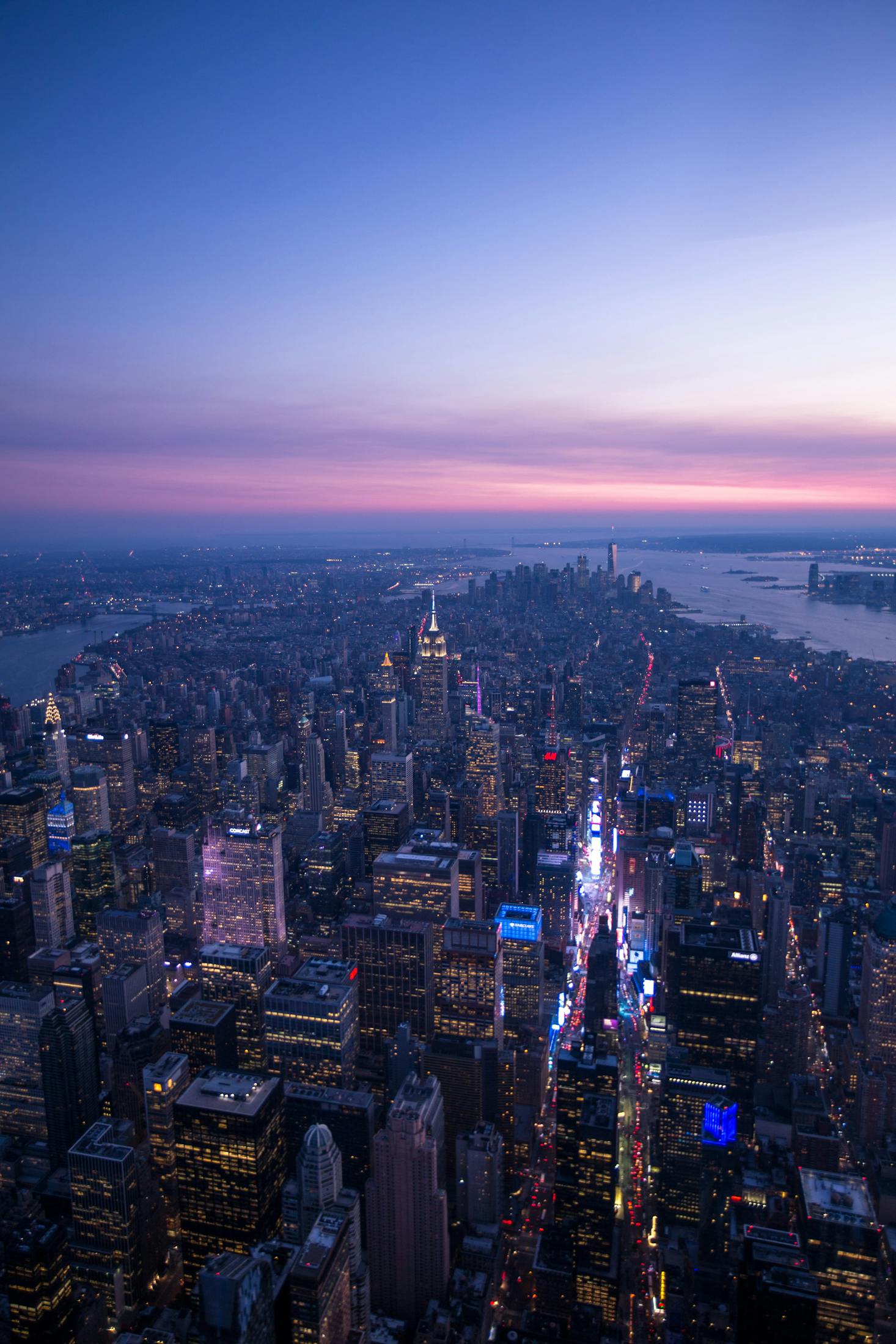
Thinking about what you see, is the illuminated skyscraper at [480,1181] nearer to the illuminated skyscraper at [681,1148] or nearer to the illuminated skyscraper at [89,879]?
the illuminated skyscraper at [681,1148]

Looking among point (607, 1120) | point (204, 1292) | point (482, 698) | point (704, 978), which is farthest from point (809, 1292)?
point (482, 698)

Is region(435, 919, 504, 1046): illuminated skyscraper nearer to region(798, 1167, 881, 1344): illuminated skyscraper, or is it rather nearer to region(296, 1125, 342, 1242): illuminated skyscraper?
region(296, 1125, 342, 1242): illuminated skyscraper

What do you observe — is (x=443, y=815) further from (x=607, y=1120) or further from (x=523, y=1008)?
(x=607, y=1120)

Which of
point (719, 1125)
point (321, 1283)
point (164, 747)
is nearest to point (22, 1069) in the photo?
point (321, 1283)

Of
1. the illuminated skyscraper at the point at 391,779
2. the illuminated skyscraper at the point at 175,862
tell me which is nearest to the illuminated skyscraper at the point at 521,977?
the illuminated skyscraper at the point at 175,862

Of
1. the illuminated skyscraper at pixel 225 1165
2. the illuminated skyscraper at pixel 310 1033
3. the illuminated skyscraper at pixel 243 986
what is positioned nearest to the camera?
the illuminated skyscraper at pixel 225 1165

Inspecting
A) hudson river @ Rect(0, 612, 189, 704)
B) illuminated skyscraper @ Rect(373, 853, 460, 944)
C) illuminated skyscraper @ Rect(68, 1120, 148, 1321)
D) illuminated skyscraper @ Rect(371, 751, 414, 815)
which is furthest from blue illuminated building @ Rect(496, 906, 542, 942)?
hudson river @ Rect(0, 612, 189, 704)

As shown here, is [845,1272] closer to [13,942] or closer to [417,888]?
[417,888]
